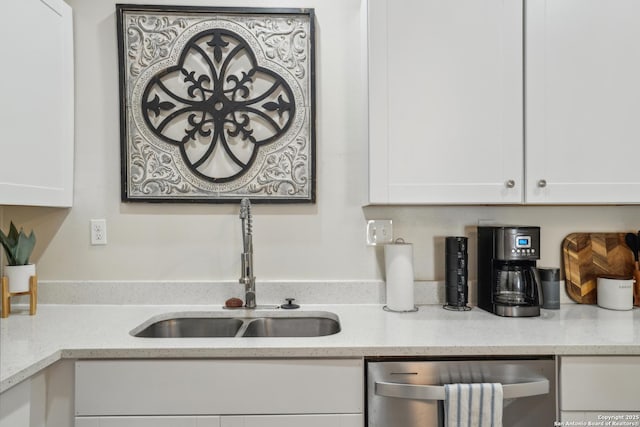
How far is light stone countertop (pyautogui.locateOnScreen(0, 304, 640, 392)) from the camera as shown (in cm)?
117

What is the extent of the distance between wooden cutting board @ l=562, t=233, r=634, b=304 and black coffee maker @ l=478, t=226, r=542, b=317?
28cm

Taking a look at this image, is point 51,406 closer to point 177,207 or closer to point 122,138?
point 177,207

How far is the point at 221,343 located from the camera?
1210 millimetres

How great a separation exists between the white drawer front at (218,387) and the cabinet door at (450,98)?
672 millimetres

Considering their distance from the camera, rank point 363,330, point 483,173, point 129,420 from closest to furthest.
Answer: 1. point 129,420
2. point 363,330
3. point 483,173

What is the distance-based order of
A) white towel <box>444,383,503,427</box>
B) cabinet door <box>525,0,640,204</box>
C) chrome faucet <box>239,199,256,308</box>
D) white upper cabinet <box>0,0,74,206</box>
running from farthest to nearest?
chrome faucet <box>239,199,256,308</box>
cabinet door <box>525,0,640,204</box>
white upper cabinet <box>0,0,74,206</box>
white towel <box>444,383,503,427</box>

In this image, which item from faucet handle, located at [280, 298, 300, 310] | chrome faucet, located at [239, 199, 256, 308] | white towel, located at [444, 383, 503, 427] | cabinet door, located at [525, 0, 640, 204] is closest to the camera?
white towel, located at [444, 383, 503, 427]

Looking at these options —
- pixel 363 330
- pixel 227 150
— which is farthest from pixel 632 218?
pixel 227 150

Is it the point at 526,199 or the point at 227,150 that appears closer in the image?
the point at 526,199

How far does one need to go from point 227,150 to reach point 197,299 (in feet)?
2.23

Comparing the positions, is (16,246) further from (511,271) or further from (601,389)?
(601,389)

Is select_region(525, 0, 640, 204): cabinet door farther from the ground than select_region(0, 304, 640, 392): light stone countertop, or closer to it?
farther from the ground

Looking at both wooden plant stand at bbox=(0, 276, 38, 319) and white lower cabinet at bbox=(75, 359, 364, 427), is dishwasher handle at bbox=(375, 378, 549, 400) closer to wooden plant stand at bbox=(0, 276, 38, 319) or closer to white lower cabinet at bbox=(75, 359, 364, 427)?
white lower cabinet at bbox=(75, 359, 364, 427)

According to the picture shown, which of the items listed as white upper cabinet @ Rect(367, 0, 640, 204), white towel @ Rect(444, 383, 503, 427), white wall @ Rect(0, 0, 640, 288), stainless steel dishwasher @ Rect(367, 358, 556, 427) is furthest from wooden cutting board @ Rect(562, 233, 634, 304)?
white towel @ Rect(444, 383, 503, 427)
